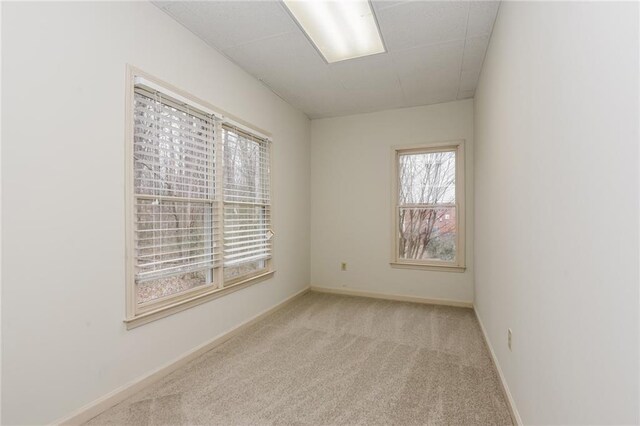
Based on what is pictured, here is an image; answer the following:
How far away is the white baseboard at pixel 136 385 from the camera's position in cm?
164

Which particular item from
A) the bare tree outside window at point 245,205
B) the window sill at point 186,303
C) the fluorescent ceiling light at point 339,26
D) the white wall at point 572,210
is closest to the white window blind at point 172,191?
the window sill at point 186,303

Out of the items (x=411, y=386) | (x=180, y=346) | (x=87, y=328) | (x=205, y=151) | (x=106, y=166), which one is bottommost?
(x=411, y=386)

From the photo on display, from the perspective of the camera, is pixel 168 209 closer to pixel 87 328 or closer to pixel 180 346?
pixel 87 328

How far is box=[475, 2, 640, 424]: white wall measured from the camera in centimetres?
70

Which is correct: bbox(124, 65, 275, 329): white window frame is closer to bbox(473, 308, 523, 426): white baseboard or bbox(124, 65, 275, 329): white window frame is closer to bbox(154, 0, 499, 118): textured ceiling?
bbox(154, 0, 499, 118): textured ceiling

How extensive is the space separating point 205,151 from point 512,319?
2.49 meters

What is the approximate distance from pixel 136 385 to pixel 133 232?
0.99 meters

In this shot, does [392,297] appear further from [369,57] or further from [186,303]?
[369,57]

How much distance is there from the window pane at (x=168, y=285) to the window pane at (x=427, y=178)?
273 cm

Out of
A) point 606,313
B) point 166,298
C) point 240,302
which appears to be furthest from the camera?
point 240,302

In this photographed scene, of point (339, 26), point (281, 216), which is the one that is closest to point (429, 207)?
point (281, 216)

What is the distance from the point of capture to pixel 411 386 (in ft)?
6.63

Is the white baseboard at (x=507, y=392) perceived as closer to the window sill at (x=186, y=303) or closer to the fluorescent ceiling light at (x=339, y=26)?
the window sill at (x=186, y=303)

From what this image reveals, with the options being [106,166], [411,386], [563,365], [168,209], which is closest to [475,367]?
[411,386]
